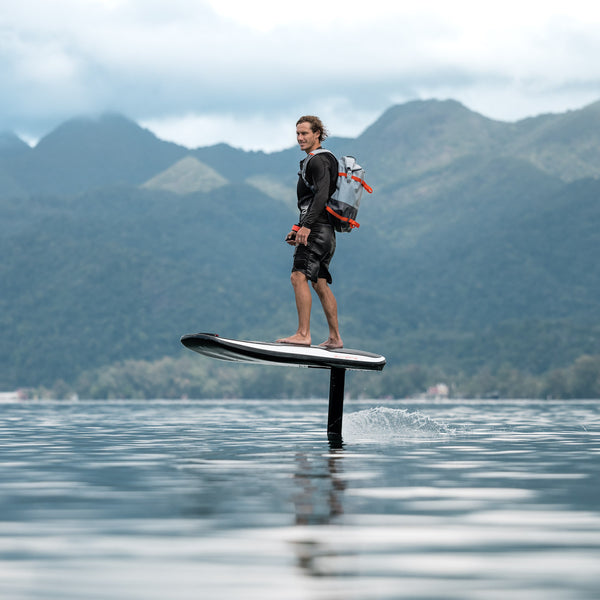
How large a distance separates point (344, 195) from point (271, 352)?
2.85 meters

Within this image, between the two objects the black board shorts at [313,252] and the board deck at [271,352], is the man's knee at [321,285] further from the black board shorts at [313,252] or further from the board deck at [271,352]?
the board deck at [271,352]

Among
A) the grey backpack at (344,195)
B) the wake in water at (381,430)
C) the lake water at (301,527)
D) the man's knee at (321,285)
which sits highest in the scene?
the grey backpack at (344,195)

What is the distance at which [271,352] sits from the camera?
18.2 metres

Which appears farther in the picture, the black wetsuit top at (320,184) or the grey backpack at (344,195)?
the grey backpack at (344,195)

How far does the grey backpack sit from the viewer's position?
62.0ft

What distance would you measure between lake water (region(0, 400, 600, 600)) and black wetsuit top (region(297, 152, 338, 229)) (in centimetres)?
397

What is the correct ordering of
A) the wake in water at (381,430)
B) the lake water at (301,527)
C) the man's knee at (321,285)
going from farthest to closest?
1. the wake in water at (381,430)
2. the man's knee at (321,285)
3. the lake water at (301,527)

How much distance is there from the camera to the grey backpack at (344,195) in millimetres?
18891

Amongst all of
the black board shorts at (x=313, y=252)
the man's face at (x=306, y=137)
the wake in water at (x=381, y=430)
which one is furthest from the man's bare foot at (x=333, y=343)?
the man's face at (x=306, y=137)

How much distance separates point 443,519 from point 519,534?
0.93m

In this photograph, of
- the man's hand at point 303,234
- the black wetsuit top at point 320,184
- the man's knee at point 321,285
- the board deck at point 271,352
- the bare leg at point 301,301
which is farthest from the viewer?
the man's knee at point 321,285

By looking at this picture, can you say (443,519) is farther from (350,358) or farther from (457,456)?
(350,358)

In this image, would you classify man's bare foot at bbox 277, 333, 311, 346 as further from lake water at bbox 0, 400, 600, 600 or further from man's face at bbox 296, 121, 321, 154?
man's face at bbox 296, 121, 321, 154

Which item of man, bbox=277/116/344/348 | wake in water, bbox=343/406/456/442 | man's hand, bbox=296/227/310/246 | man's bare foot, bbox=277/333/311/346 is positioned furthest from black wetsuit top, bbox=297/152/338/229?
wake in water, bbox=343/406/456/442
